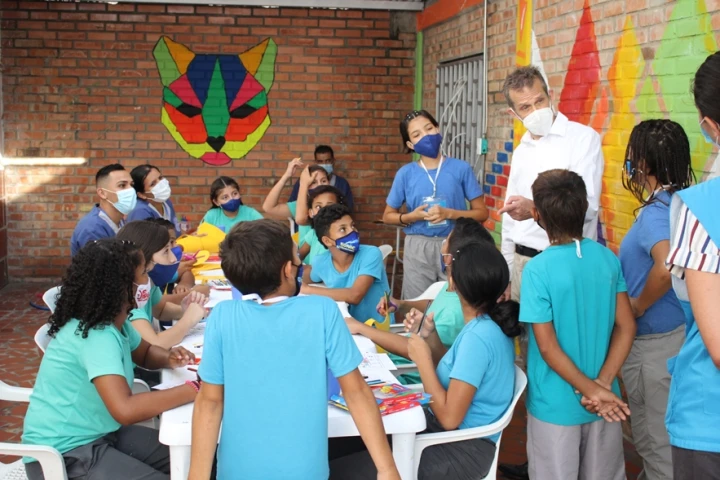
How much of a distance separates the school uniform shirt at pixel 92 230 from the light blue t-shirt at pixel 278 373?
94.5 inches

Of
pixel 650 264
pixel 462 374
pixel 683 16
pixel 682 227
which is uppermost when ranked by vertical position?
pixel 683 16

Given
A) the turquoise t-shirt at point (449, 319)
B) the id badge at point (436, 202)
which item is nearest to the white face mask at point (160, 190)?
the id badge at point (436, 202)

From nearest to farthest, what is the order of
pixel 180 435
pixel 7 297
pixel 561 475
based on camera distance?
pixel 180 435 < pixel 561 475 < pixel 7 297

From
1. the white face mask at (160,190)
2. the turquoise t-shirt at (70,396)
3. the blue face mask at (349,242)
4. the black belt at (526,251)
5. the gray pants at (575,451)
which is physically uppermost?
the white face mask at (160,190)

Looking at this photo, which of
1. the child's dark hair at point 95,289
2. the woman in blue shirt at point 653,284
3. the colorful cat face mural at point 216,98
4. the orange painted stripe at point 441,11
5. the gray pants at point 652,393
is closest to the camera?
the child's dark hair at point 95,289

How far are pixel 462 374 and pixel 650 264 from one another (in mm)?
905

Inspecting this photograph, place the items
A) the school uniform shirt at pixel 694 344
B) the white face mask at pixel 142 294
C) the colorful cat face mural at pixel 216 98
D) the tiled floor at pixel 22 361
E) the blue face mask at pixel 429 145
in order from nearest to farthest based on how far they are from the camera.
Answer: the school uniform shirt at pixel 694 344
the white face mask at pixel 142 294
the tiled floor at pixel 22 361
the blue face mask at pixel 429 145
the colorful cat face mural at pixel 216 98

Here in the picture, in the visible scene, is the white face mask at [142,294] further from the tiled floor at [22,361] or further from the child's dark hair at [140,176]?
the child's dark hair at [140,176]

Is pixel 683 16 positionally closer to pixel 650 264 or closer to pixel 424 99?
pixel 650 264

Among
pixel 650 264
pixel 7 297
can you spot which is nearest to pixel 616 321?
pixel 650 264

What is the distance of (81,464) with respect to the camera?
2.55 m

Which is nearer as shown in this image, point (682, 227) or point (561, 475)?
point (682, 227)

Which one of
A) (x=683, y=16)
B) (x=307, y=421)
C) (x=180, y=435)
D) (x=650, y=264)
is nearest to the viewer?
(x=307, y=421)

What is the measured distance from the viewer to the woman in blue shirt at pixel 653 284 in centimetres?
285
